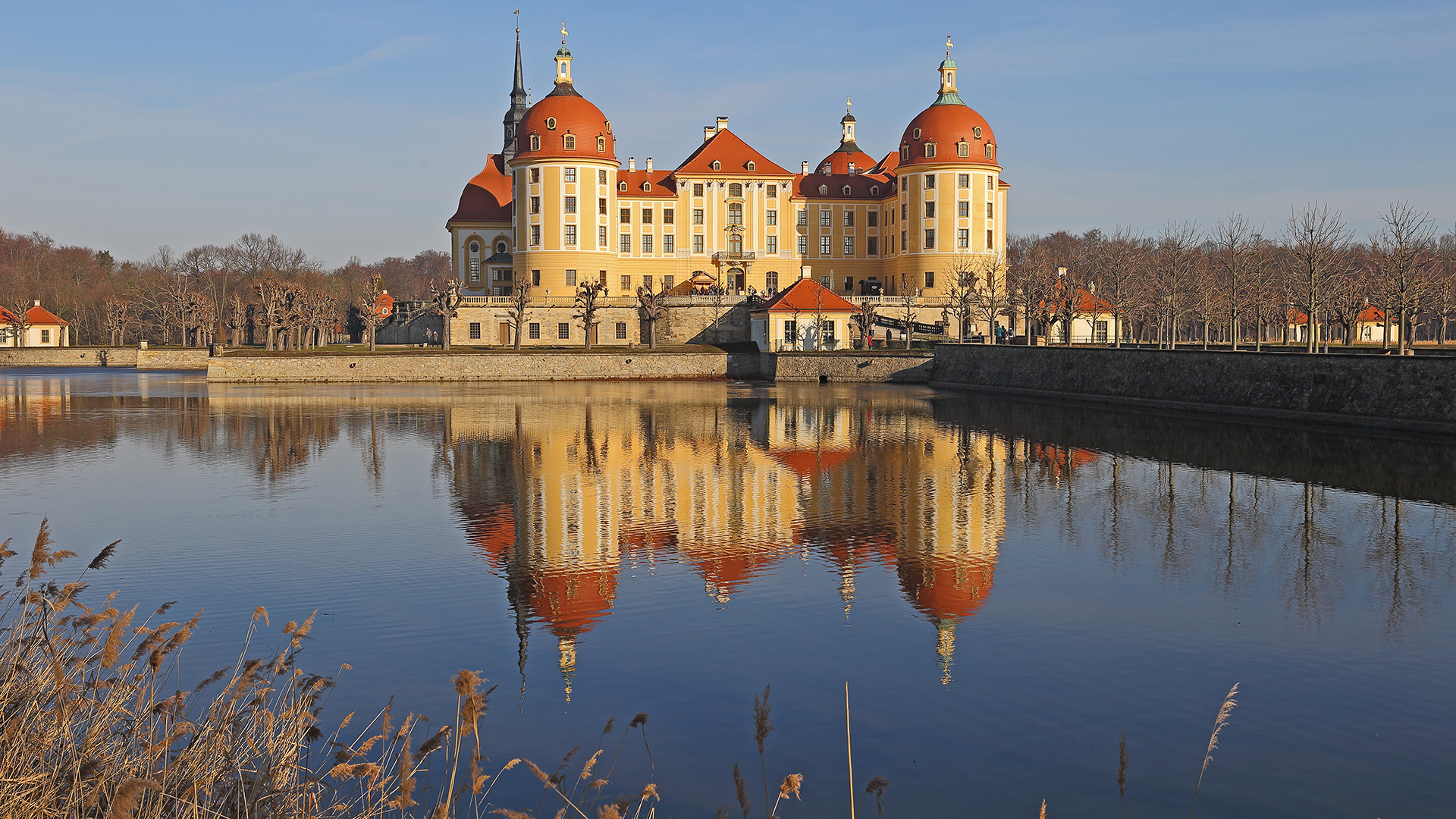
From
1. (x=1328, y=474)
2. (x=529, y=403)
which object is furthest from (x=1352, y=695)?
A: (x=529, y=403)

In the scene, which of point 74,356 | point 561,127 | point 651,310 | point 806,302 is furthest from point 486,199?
point 74,356

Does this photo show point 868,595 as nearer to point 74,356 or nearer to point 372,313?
point 372,313

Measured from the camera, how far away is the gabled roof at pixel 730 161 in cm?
8725

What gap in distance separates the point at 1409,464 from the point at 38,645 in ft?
90.4

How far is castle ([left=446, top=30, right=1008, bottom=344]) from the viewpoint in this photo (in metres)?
81.3

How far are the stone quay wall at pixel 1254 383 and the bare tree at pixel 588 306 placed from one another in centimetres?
3039

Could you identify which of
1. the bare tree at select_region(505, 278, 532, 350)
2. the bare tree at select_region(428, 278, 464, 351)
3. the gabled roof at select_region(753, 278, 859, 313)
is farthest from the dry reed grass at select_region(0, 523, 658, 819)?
the bare tree at select_region(505, 278, 532, 350)

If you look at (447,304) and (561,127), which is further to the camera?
(561,127)

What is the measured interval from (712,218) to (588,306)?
17313 millimetres

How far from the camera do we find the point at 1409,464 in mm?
25953

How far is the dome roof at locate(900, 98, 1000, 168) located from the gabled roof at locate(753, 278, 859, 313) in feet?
61.3

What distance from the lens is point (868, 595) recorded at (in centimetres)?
1438

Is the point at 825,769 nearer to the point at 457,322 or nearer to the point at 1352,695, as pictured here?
the point at 1352,695

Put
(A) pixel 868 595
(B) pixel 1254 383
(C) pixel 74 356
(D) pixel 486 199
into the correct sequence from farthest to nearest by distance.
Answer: (C) pixel 74 356, (D) pixel 486 199, (B) pixel 1254 383, (A) pixel 868 595
